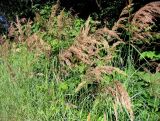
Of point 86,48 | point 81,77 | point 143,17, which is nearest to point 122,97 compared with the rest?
point 86,48

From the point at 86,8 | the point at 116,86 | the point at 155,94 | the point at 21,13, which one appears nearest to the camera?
the point at 116,86

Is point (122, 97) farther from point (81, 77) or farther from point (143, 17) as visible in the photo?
point (81, 77)

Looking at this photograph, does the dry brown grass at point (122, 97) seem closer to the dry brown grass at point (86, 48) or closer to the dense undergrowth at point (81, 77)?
the dense undergrowth at point (81, 77)

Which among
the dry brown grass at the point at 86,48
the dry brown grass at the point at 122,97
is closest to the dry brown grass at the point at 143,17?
the dry brown grass at the point at 86,48

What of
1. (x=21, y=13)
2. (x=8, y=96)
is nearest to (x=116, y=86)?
(x=8, y=96)

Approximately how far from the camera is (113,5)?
7.92m

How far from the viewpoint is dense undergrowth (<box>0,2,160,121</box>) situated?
3.82m

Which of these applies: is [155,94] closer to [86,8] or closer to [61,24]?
[61,24]

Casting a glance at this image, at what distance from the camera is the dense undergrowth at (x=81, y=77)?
382cm

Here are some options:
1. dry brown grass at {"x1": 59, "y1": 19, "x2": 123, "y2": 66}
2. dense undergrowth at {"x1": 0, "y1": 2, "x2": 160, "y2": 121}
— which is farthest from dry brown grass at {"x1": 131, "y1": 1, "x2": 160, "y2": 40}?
dry brown grass at {"x1": 59, "y1": 19, "x2": 123, "y2": 66}

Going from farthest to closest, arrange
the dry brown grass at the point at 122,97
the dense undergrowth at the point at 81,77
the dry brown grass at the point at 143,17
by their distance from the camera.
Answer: the dry brown grass at the point at 143,17 < the dense undergrowth at the point at 81,77 < the dry brown grass at the point at 122,97

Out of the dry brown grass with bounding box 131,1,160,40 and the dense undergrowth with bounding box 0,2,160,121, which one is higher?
the dry brown grass with bounding box 131,1,160,40

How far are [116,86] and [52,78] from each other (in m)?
1.91

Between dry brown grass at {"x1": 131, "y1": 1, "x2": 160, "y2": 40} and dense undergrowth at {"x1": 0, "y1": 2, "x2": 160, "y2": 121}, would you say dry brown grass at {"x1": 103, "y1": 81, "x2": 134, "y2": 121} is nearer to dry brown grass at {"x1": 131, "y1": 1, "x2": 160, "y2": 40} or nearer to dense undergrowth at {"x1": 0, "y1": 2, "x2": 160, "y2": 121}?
dense undergrowth at {"x1": 0, "y1": 2, "x2": 160, "y2": 121}
